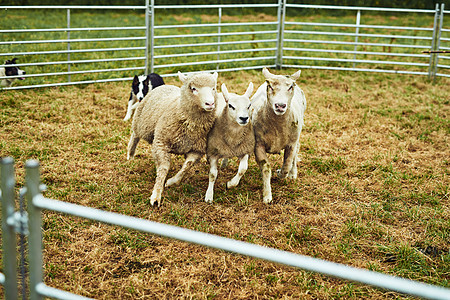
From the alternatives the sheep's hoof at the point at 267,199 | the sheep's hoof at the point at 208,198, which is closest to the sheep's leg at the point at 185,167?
the sheep's hoof at the point at 208,198

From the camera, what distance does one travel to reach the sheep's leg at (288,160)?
491cm

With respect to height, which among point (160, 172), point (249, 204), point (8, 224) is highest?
point (8, 224)

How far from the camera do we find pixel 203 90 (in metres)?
4.50

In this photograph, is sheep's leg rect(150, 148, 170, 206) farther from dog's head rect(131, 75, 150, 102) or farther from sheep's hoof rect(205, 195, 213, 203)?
dog's head rect(131, 75, 150, 102)

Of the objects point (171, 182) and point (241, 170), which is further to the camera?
point (171, 182)

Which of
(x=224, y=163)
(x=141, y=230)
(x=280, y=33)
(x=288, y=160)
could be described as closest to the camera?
→ (x=141, y=230)

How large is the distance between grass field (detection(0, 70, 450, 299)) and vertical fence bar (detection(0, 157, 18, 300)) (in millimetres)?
1301

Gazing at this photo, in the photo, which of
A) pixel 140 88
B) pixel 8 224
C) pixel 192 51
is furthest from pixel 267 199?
pixel 192 51

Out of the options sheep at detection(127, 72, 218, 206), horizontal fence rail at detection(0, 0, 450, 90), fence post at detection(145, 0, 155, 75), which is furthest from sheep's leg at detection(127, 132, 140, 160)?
fence post at detection(145, 0, 155, 75)

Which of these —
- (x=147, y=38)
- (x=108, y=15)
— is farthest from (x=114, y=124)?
(x=108, y=15)

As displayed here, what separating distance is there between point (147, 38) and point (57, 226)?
597 centimetres

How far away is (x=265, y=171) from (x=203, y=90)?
1046 mm

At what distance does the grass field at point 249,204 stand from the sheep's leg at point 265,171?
0.11 metres

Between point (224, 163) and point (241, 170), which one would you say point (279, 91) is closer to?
point (241, 170)
